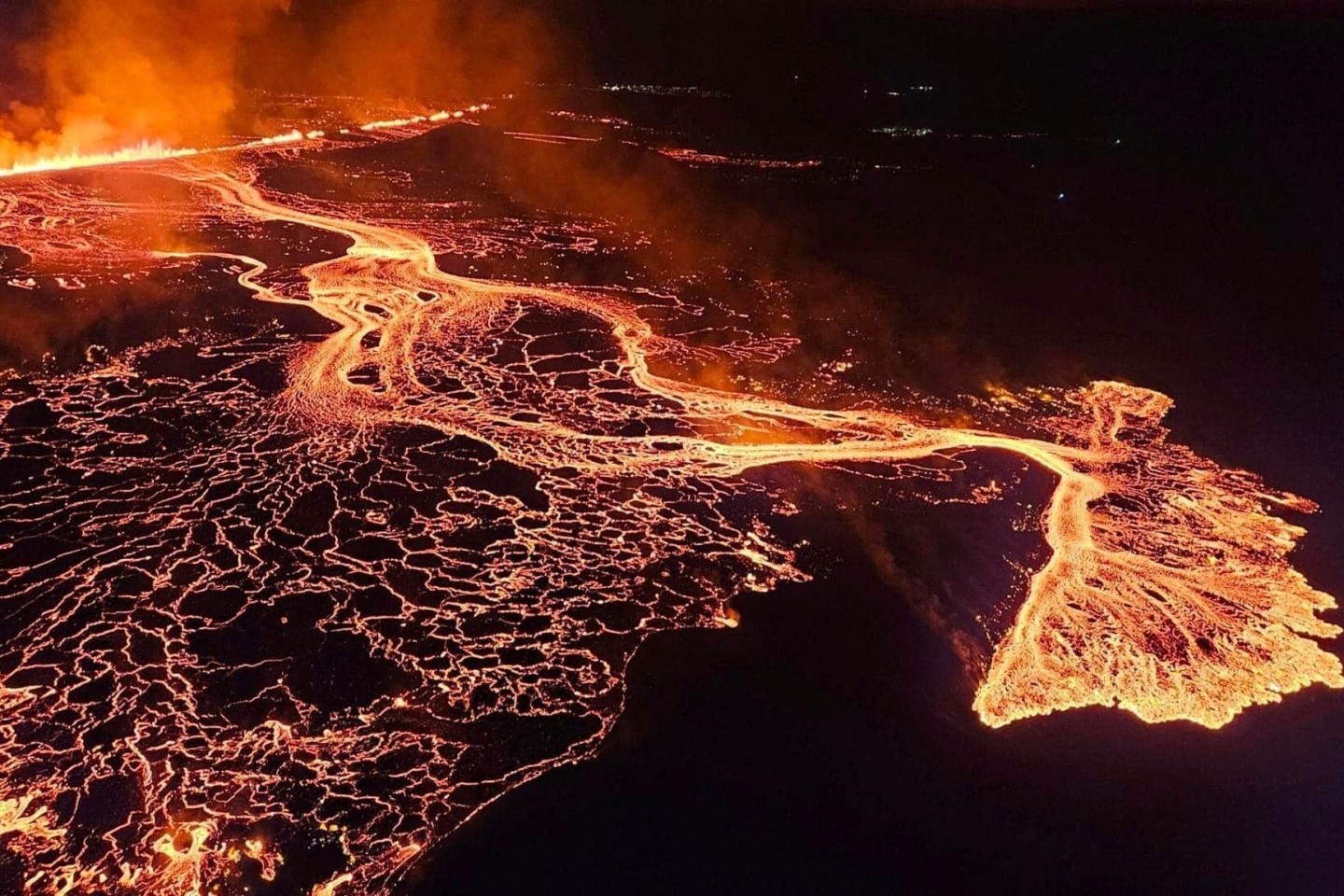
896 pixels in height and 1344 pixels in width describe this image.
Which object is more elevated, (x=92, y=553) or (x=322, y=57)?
(x=92, y=553)

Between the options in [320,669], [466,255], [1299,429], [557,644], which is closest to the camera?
[320,669]

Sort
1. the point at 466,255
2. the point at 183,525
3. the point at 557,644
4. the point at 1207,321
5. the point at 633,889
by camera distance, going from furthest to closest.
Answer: the point at 1207,321 < the point at 466,255 < the point at 183,525 < the point at 557,644 < the point at 633,889

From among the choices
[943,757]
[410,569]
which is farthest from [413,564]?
[943,757]

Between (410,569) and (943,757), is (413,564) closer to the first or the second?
(410,569)

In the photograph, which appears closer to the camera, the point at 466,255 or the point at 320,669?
the point at 320,669

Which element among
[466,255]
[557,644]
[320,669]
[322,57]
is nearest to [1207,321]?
[466,255]

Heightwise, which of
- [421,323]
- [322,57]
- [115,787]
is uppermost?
[115,787]

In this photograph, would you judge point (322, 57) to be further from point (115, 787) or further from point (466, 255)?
point (115, 787)
